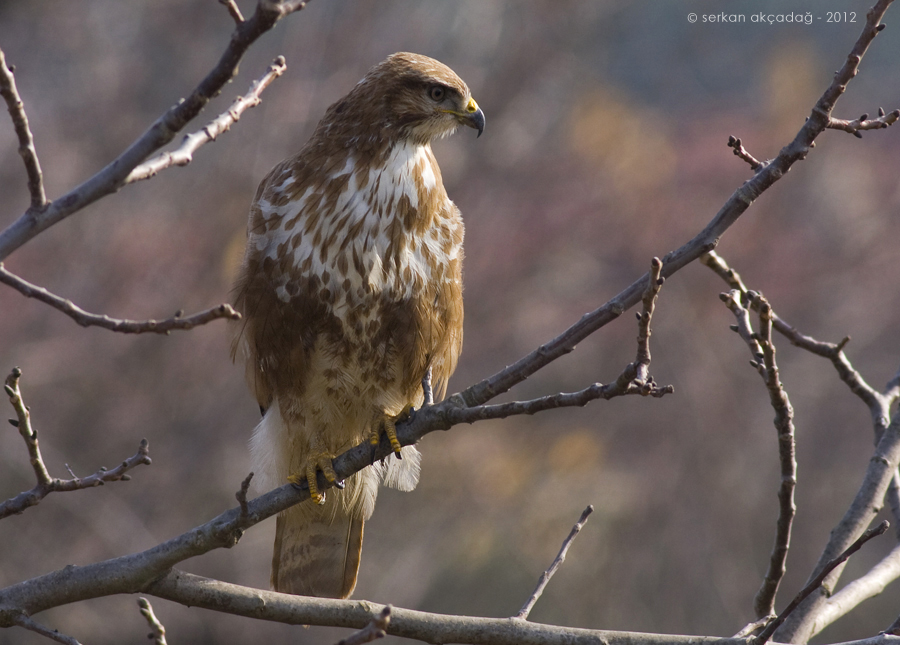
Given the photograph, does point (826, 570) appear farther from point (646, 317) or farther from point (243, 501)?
point (243, 501)

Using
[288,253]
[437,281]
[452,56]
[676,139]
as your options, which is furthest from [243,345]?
[676,139]

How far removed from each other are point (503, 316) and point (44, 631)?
5880 millimetres

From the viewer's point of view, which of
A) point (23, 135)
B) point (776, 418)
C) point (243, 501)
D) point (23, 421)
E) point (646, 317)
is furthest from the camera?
point (776, 418)

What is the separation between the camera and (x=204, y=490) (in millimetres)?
6801

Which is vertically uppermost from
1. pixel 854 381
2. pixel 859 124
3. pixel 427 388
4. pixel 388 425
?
pixel 427 388

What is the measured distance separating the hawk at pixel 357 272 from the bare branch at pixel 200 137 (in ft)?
3.03

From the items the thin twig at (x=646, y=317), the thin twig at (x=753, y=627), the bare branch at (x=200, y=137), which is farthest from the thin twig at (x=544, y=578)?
the bare branch at (x=200, y=137)

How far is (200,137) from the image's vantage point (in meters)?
1.88

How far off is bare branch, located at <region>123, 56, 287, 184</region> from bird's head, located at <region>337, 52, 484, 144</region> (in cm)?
105

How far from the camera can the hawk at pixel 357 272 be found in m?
3.07

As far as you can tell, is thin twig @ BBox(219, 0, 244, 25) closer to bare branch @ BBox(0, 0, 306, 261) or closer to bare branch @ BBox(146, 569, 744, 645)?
bare branch @ BBox(0, 0, 306, 261)

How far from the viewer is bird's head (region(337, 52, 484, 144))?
3.26 meters

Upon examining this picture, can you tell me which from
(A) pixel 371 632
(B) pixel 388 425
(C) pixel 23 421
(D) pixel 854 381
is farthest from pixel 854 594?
(C) pixel 23 421

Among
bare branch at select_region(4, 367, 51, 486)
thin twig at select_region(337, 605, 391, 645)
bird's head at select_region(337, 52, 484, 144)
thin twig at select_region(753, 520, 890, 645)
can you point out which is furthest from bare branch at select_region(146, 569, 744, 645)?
bird's head at select_region(337, 52, 484, 144)
